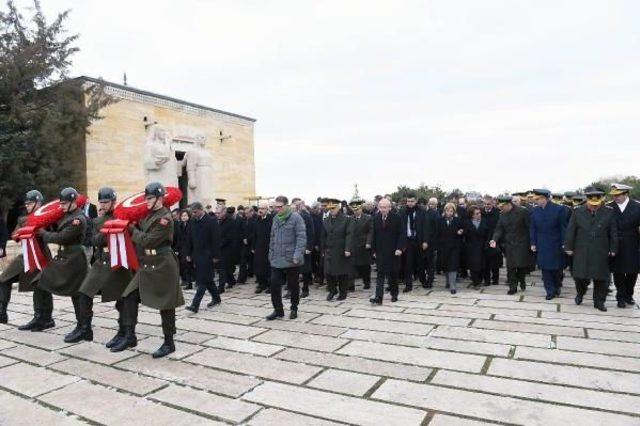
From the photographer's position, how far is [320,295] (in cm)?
857

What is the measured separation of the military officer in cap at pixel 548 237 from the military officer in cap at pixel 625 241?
0.87 meters

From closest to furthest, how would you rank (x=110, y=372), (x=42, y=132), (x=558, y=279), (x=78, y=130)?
(x=110, y=372) < (x=558, y=279) < (x=42, y=132) < (x=78, y=130)

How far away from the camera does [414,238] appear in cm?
922

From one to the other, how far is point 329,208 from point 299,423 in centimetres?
567

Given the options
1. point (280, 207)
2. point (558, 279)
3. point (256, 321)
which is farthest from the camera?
point (558, 279)

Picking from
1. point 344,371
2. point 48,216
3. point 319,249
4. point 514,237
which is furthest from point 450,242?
point 48,216

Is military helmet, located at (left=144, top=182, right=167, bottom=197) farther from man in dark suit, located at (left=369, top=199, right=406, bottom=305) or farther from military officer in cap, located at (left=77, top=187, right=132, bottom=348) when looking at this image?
man in dark suit, located at (left=369, top=199, right=406, bottom=305)

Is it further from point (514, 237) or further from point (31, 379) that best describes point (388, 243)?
point (31, 379)

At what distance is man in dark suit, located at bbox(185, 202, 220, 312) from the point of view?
7.17m

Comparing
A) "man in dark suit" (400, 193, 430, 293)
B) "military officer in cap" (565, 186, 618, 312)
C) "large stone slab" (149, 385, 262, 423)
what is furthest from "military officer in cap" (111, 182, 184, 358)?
"military officer in cap" (565, 186, 618, 312)

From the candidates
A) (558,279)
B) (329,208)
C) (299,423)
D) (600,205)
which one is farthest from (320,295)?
(299,423)

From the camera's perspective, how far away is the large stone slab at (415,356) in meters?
4.36

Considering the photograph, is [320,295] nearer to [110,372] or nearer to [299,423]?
[110,372]

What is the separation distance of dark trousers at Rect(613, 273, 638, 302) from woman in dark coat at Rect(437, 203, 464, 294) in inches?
98.6
